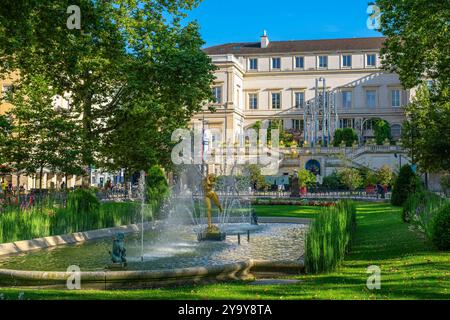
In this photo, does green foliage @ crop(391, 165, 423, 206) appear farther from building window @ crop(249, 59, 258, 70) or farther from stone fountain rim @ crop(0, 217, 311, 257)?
building window @ crop(249, 59, 258, 70)

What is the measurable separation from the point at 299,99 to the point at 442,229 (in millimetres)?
76483

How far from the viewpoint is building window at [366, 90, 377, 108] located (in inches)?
3376

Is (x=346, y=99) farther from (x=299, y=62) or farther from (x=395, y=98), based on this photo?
(x=299, y=62)

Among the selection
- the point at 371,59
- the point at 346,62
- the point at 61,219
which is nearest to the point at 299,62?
the point at 346,62

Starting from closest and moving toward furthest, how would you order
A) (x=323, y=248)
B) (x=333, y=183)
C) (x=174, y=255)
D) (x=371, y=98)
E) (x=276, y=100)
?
(x=323, y=248) → (x=174, y=255) → (x=333, y=183) → (x=371, y=98) → (x=276, y=100)

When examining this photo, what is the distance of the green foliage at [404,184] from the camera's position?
29766 mm

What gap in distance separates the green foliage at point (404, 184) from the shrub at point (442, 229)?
16.9 metres

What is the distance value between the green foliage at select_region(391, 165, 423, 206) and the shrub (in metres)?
16.9

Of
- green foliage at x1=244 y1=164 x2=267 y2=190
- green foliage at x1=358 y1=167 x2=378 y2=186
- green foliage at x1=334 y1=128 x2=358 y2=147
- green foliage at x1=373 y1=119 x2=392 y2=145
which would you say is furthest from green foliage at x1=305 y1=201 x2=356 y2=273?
green foliage at x1=373 y1=119 x2=392 y2=145

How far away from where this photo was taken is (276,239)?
59.8 feet

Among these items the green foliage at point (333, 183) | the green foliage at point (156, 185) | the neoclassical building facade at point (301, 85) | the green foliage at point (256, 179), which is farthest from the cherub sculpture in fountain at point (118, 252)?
the neoclassical building facade at point (301, 85)

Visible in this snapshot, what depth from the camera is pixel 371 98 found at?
86.0m

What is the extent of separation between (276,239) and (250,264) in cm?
691
